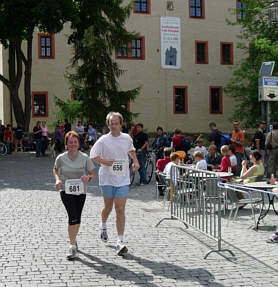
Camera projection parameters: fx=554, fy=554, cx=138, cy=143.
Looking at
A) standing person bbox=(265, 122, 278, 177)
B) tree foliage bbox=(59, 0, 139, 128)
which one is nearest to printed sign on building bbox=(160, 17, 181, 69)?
tree foliage bbox=(59, 0, 139, 128)

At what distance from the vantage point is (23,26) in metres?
28.5

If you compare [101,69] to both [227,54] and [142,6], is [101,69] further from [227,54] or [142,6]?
[227,54]

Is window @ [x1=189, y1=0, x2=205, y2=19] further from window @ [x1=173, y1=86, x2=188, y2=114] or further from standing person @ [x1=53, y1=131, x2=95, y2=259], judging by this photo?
standing person @ [x1=53, y1=131, x2=95, y2=259]

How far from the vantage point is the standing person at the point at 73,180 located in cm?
712

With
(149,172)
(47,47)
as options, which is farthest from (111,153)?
(47,47)

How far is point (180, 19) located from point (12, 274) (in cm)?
3871

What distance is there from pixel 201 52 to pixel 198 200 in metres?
37.1

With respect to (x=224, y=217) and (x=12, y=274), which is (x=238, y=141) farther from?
(x=12, y=274)

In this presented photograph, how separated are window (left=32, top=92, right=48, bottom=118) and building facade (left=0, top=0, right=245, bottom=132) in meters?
0.06

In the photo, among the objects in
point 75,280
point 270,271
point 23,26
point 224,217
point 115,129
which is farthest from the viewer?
point 23,26

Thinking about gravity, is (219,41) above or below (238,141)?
above

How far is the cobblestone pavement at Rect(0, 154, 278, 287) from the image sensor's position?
5973 mm

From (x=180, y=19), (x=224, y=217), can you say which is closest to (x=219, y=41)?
(x=180, y=19)

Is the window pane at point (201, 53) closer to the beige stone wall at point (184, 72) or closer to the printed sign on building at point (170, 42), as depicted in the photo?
the beige stone wall at point (184, 72)
